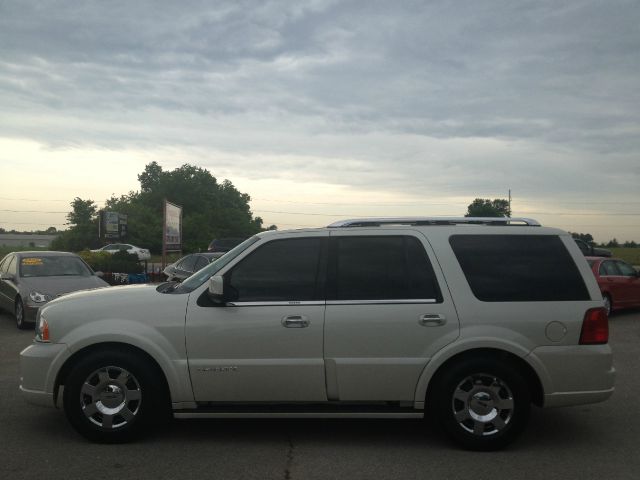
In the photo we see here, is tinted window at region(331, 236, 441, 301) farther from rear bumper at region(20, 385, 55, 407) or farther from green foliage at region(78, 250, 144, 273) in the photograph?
green foliage at region(78, 250, 144, 273)

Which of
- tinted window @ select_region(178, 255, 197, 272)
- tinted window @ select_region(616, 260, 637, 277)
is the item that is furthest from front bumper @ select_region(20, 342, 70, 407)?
tinted window @ select_region(616, 260, 637, 277)

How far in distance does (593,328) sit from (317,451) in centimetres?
240

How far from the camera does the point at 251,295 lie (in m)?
5.55

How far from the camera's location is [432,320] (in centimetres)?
543

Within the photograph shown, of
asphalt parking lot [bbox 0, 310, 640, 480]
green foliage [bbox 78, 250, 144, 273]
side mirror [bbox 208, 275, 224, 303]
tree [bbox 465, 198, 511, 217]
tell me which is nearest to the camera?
asphalt parking lot [bbox 0, 310, 640, 480]

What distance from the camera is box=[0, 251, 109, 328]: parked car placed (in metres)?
12.6

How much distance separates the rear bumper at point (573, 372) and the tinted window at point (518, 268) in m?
0.42

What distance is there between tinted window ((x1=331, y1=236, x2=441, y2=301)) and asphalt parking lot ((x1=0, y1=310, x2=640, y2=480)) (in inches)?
48.7

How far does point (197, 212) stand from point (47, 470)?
3948 inches

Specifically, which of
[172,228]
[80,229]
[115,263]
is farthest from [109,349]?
[80,229]

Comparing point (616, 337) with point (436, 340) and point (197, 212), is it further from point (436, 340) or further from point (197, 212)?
point (197, 212)

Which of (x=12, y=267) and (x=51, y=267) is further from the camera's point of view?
(x=12, y=267)

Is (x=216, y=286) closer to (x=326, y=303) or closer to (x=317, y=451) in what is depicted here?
(x=326, y=303)

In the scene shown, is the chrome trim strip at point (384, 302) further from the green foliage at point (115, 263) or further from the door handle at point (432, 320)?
the green foliage at point (115, 263)
